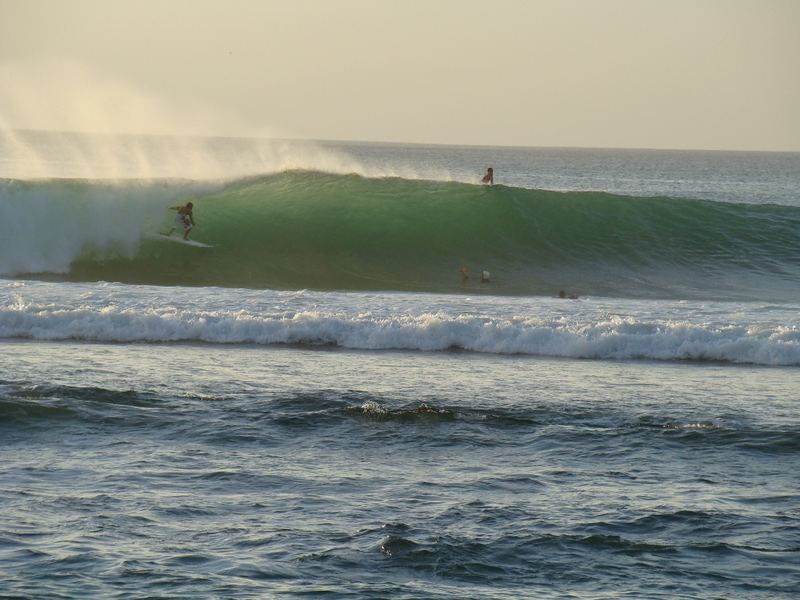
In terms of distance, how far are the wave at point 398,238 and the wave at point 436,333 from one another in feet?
20.5

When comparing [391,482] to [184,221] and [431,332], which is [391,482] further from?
[184,221]

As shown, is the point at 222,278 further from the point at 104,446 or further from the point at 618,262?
the point at 104,446

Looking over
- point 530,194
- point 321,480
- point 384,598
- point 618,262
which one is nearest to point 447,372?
point 321,480

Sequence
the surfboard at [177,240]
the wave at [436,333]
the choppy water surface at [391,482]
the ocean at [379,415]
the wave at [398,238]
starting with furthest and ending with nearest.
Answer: the surfboard at [177,240] → the wave at [398,238] → the wave at [436,333] → the ocean at [379,415] → the choppy water surface at [391,482]

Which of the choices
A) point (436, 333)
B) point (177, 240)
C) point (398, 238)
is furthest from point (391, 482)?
point (398, 238)

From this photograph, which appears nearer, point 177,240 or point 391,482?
point 391,482

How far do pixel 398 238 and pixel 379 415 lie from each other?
1655 cm

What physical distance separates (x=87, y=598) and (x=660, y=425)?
618 cm

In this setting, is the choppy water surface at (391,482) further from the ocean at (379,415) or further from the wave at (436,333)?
the wave at (436,333)

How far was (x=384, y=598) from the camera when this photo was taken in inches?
252

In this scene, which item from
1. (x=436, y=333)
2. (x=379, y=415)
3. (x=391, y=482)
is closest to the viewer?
(x=391, y=482)

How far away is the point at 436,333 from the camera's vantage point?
15.9m

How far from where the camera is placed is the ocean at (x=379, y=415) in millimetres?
6957

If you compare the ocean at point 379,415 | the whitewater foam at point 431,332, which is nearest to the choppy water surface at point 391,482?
the ocean at point 379,415
